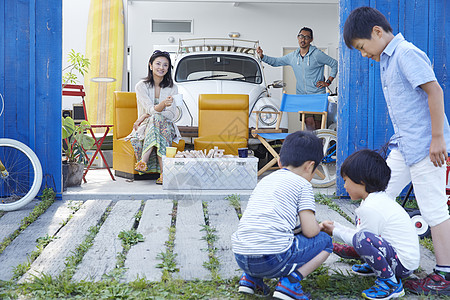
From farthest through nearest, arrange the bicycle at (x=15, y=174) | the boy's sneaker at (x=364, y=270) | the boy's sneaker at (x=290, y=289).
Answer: the bicycle at (x=15, y=174), the boy's sneaker at (x=364, y=270), the boy's sneaker at (x=290, y=289)

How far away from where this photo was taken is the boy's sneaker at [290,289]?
170cm

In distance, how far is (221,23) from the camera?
935 centimetres

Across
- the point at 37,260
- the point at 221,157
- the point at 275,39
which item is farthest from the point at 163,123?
the point at 275,39

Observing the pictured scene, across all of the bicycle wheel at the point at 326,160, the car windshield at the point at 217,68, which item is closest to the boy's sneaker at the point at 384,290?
the bicycle wheel at the point at 326,160

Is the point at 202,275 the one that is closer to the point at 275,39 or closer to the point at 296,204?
the point at 296,204

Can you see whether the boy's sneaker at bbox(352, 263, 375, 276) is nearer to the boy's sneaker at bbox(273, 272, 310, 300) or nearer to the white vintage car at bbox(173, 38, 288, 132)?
the boy's sneaker at bbox(273, 272, 310, 300)

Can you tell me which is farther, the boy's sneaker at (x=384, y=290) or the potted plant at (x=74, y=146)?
the potted plant at (x=74, y=146)

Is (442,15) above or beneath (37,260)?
above

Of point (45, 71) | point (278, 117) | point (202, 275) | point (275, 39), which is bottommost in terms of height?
point (202, 275)

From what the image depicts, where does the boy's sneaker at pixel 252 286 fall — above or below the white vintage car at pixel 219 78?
below

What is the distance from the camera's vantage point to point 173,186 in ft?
13.4

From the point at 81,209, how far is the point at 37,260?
113cm

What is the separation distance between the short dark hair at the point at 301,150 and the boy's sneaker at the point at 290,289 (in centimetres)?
42

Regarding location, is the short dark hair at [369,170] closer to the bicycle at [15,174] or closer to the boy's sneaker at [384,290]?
the boy's sneaker at [384,290]
